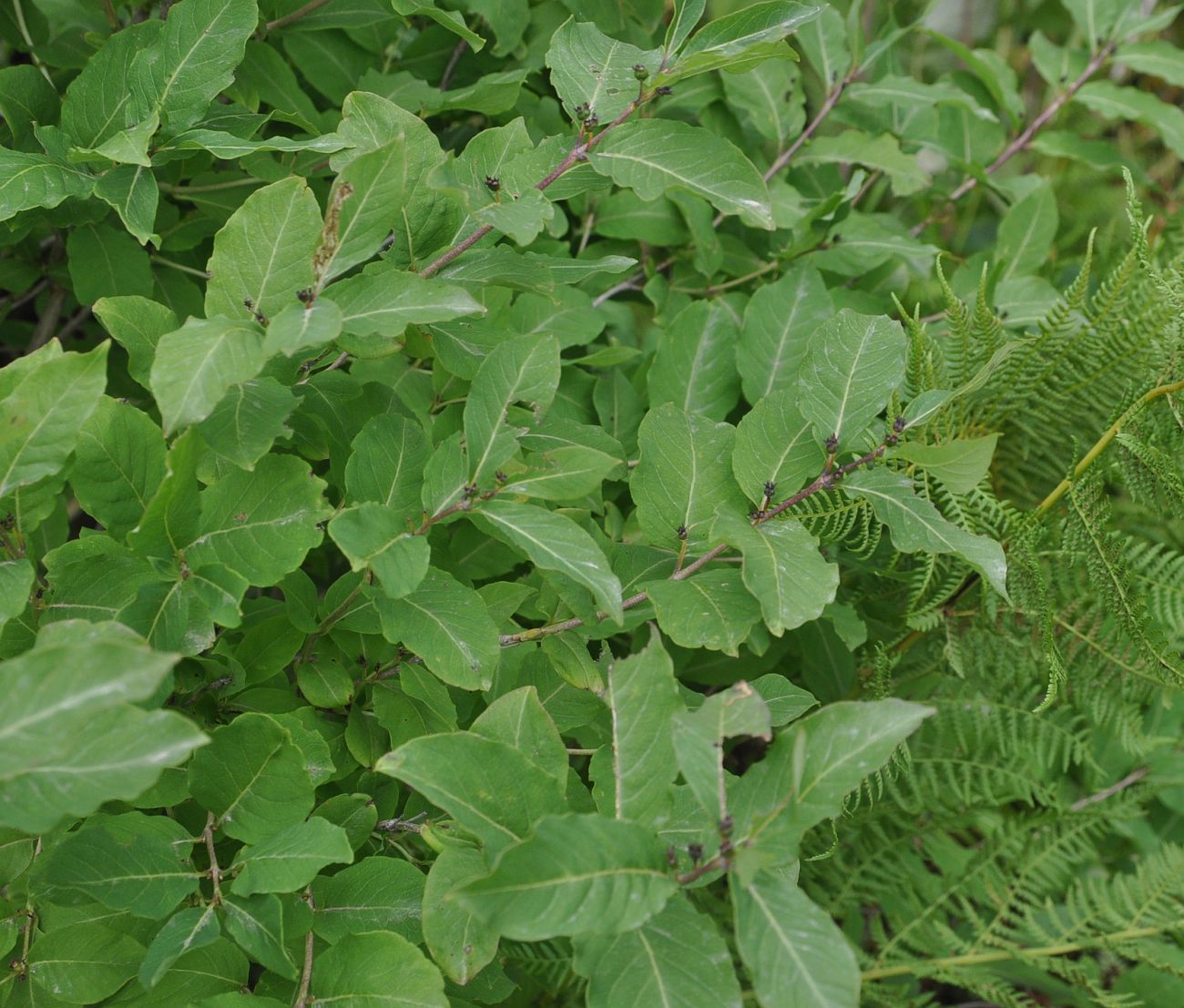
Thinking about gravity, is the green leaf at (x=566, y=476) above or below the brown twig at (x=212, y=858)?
above

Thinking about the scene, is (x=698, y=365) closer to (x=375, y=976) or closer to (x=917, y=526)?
(x=917, y=526)

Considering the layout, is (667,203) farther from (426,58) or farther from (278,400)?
(278,400)

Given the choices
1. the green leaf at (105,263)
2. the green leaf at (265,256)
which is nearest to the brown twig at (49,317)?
the green leaf at (105,263)

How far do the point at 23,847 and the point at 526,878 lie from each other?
0.45 meters

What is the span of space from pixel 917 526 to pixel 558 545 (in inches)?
11.1

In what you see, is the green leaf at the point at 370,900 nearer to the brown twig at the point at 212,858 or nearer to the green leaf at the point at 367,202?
the brown twig at the point at 212,858

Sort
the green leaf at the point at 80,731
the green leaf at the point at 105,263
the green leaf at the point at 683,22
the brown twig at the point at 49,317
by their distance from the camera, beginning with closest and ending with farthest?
1. the green leaf at the point at 80,731
2. the green leaf at the point at 683,22
3. the green leaf at the point at 105,263
4. the brown twig at the point at 49,317

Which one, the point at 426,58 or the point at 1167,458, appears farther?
the point at 426,58

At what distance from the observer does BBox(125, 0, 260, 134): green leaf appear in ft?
3.00

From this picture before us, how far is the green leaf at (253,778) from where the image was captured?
2.54 feet

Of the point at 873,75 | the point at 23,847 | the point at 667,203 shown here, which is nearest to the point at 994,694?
the point at 667,203

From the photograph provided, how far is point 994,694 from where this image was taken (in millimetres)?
1226

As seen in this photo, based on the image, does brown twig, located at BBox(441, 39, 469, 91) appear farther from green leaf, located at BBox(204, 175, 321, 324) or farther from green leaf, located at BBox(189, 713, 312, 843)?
green leaf, located at BBox(189, 713, 312, 843)

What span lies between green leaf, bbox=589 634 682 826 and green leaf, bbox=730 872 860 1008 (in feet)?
0.30
